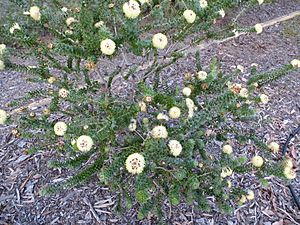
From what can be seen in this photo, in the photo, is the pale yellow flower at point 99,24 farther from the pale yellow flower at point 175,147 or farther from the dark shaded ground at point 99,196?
the dark shaded ground at point 99,196

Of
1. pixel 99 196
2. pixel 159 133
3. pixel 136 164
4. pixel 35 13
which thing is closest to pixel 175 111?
pixel 159 133

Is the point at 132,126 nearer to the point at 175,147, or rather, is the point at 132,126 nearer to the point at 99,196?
the point at 175,147

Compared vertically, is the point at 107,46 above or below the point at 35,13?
below

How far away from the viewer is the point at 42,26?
201 cm

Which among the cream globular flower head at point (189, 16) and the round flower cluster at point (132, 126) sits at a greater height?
the cream globular flower head at point (189, 16)

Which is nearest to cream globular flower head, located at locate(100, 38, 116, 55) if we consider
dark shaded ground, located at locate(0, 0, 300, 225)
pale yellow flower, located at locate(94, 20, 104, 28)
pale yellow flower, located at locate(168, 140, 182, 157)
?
pale yellow flower, located at locate(94, 20, 104, 28)

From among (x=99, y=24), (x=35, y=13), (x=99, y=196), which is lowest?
(x=99, y=196)

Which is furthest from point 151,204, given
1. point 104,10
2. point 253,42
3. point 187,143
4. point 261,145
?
point 253,42

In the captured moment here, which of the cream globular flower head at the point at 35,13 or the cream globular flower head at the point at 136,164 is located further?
the cream globular flower head at the point at 35,13

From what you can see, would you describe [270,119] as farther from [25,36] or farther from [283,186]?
[25,36]

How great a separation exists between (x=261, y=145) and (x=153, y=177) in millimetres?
633

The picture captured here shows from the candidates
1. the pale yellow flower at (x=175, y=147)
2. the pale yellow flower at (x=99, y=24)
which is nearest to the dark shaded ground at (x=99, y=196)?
the pale yellow flower at (x=175, y=147)

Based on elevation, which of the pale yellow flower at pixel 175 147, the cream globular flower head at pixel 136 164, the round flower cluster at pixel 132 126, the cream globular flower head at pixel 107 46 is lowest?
the round flower cluster at pixel 132 126

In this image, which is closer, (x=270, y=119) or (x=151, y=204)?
(x=151, y=204)
